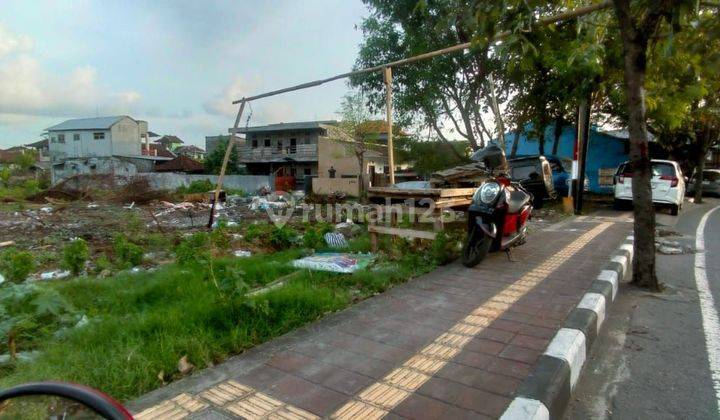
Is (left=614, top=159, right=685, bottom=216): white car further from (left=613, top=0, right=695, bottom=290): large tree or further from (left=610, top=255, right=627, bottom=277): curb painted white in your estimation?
(left=613, top=0, right=695, bottom=290): large tree

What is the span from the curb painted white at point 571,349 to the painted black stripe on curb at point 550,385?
0.08 meters

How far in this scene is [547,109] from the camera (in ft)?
50.1

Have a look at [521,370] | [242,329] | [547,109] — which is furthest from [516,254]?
[547,109]

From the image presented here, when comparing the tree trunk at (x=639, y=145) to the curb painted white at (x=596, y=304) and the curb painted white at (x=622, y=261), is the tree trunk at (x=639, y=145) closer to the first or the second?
the curb painted white at (x=622, y=261)

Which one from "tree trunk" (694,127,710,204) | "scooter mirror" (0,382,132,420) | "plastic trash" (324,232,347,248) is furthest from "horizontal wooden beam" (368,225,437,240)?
"tree trunk" (694,127,710,204)

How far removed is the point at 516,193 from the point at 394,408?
4272mm

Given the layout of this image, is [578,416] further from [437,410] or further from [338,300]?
[338,300]

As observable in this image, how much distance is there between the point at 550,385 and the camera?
2539 mm

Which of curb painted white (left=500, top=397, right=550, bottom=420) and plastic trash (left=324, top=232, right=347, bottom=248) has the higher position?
plastic trash (left=324, top=232, right=347, bottom=248)

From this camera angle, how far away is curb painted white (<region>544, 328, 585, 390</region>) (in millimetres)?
2863

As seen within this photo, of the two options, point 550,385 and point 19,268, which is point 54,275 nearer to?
point 19,268

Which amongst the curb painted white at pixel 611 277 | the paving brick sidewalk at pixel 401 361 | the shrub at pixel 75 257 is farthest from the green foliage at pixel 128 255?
the curb painted white at pixel 611 277

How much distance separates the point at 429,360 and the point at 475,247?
2.95 metres

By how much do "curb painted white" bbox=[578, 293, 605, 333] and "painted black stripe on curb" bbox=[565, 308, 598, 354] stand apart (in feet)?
0.33
